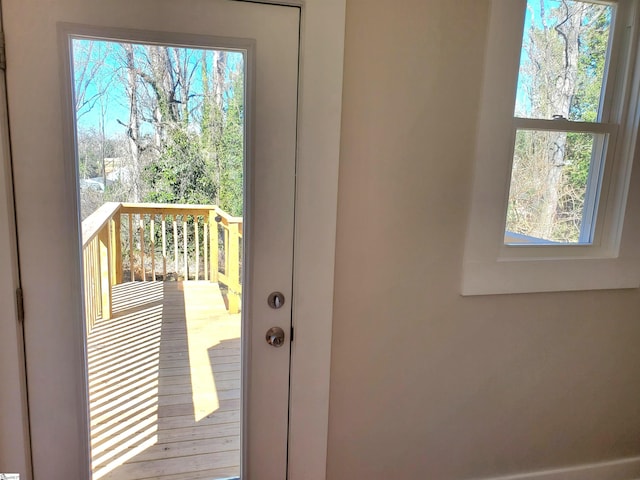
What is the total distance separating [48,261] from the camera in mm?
1159

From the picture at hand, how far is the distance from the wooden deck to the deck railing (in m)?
0.04

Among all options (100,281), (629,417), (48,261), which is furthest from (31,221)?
(629,417)

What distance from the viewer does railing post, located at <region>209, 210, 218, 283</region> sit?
4.17ft

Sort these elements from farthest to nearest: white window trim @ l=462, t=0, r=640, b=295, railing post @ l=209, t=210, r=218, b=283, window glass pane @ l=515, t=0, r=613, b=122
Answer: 1. window glass pane @ l=515, t=0, r=613, b=122
2. white window trim @ l=462, t=0, r=640, b=295
3. railing post @ l=209, t=210, r=218, b=283

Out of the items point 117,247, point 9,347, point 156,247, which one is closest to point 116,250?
point 117,247

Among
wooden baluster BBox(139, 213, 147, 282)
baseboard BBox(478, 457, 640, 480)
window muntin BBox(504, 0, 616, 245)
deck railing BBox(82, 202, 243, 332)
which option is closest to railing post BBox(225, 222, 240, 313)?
deck railing BBox(82, 202, 243, 332)

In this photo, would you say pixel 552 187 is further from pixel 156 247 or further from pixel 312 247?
pixel 156 247

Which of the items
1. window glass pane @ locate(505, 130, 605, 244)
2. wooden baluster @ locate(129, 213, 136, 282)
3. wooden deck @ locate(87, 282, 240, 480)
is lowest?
wooden deck @ locate(87, 282, 240, 480)

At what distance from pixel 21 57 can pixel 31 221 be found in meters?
0.44

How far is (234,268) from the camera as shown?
1303 mm

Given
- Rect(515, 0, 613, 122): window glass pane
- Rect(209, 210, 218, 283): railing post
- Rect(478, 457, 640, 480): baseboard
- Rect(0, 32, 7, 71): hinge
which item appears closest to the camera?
Rect(0, 32, 7, 71): hinge

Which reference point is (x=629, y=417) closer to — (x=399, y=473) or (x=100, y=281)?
(x=399, y=473)

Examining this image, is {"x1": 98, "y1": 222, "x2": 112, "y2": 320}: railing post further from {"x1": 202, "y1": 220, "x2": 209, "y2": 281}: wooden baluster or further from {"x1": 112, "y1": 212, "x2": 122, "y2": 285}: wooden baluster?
{"x1": 202, "y1": 220, "x2": 209, "y2": 281}: wooden baluster

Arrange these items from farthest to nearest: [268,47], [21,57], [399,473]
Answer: [399,473] < [268,47] < [21,57]
